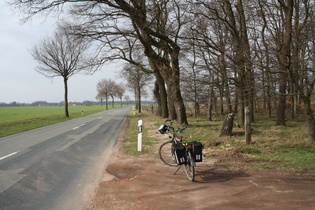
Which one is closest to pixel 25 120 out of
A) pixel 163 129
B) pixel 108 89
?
pixel 163 129

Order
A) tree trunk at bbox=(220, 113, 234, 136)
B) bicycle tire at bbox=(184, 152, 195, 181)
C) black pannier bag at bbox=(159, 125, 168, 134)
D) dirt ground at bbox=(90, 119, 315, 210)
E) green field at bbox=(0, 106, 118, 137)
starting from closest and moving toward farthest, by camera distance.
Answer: dirt ground at bbox=(90, 119, 315, 210) → bicycle tire at bbox=(184, 152, 195, 181) → black pannier bag at bbox=(159, 125, 168, 134) → tree trunk at bbox=(220, 113, 234, 136) → green field at bbox=(0, 106, 118, 137)

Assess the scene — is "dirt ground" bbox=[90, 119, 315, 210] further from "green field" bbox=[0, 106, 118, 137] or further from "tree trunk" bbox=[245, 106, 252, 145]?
"green field" bbox=[0, 106, 118, 137]

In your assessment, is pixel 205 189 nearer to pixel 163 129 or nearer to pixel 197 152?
pixel 197 152

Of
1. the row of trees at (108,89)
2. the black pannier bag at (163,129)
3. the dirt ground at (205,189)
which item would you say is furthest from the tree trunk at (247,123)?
the row of trees at (108,89)

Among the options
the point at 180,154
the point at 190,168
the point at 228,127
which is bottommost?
the point at 190,168

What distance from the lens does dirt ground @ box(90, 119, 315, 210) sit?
3605 millimetres

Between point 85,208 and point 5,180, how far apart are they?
2603mm

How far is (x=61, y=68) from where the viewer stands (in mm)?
28688

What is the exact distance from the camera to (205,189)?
4.30 meters

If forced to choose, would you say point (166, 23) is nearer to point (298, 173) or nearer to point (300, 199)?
point (298, 173)

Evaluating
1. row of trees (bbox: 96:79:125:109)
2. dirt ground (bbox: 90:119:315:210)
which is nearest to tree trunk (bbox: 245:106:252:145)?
dirt ground (bbox: 90:119:315:210)

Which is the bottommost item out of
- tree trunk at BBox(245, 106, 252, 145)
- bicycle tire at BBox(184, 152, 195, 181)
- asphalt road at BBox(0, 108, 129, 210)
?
asphalt road at BBox(0, 108, 129, 210)

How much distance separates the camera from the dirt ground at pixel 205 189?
11.8 feet

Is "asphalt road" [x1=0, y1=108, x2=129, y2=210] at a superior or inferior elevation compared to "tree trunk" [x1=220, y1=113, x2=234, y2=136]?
inferior
